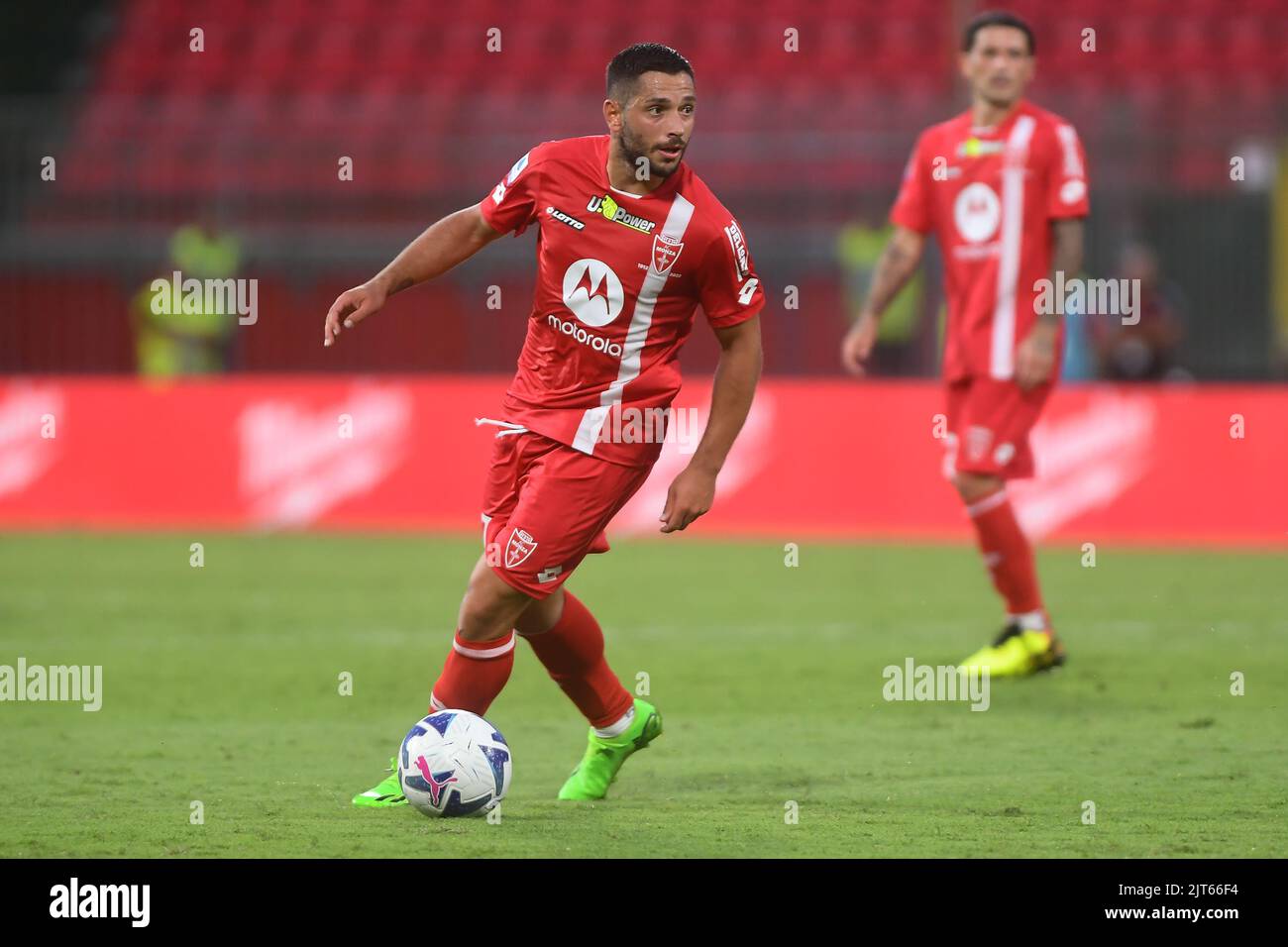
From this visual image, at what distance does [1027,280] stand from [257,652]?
145 inches

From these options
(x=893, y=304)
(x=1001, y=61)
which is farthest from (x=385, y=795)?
(x=893, y=304)

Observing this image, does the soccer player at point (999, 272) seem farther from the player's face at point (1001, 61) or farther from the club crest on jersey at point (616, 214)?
the club crest on jersey at point (616, 214)

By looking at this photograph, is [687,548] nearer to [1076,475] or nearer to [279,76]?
[1076,475]

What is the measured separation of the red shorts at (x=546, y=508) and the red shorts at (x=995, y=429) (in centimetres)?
269

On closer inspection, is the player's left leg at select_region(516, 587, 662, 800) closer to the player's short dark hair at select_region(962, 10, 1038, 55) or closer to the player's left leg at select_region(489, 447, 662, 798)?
the player's left leg at select_region(489, 447, 662, 798)

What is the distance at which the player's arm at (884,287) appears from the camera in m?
7.88

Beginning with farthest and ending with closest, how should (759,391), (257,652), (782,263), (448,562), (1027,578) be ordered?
(782,263), (759,391), (448,562), (257,652), (1027,578)

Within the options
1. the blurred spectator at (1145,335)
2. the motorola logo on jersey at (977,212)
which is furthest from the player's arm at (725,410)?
the blurred spectator at (1145,335)

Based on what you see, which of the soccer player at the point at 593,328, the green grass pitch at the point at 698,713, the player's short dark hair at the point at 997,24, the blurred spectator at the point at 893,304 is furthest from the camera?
the blurred spectator at the point at 893,304

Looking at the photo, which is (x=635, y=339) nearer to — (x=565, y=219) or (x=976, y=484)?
(x=565, y=219)

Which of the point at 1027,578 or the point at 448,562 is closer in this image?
the point at 1027,578

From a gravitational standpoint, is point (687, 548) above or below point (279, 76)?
below

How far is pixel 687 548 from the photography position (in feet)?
41.1
